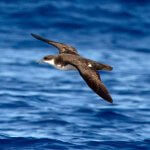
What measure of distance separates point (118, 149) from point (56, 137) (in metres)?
1.16

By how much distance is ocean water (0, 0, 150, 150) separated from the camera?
13969mm

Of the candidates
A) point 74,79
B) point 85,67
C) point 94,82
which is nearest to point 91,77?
point 94,82

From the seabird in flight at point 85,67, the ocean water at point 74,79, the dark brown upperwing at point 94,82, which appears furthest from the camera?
the ocean water at point 74,79

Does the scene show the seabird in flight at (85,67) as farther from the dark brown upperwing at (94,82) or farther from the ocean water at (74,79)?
the ocean water at (74,79)

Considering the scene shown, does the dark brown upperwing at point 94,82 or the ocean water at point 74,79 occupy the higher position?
the ocean water at point 74,79

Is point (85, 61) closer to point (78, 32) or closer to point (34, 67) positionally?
point (34, 67)

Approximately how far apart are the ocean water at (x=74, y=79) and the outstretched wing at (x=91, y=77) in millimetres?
2027

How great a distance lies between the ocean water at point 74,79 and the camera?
13969 millimetres

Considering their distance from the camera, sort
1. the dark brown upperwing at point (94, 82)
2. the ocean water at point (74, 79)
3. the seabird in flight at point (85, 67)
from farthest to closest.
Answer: the ocean water at point (74, 79) → the seabird in flight at point (85, 67) → the dark brown upperwing at point (94, 82)

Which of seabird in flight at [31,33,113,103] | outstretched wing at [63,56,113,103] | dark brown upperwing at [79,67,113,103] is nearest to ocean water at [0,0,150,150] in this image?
seabird in flight at [31,33,113,103]

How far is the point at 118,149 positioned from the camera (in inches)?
522

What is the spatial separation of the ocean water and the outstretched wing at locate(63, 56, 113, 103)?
2.03 meters

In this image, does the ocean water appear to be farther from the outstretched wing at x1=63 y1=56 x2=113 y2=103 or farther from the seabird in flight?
the outstretched wing at x1=63 y1=56 x2=113 y2=103

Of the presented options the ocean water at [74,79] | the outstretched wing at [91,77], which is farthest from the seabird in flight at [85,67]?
the ocean water at [74,79]
